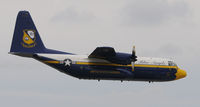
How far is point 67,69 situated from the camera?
218ft

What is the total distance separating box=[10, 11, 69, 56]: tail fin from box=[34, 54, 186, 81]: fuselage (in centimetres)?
111

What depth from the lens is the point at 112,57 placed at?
6669 centimetres

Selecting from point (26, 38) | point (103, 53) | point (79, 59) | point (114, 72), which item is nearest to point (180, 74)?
point (114, 72)

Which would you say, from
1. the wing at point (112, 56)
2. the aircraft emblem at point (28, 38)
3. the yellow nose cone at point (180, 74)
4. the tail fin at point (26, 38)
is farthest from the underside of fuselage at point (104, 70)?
the yellow nose cone at point (180, 74)

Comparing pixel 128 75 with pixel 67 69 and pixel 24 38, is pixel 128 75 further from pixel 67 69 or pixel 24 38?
pixel 24 38

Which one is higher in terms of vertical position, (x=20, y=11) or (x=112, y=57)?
(x=20, y=11)

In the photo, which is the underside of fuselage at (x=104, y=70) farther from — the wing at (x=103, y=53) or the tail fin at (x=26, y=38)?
the tail fin at (x=26, y=38)

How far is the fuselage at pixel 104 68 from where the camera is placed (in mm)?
66312

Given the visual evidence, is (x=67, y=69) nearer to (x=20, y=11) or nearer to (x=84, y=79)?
(x=84, y=79)

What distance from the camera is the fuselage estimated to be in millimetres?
66312

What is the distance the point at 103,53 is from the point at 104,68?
1.84 meters

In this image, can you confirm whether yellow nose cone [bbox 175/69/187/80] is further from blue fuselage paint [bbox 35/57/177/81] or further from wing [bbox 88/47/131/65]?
wing [bbox 88/47/131/65]

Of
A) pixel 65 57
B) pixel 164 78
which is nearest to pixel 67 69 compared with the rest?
pixel 65 57

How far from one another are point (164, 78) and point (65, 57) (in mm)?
11489
